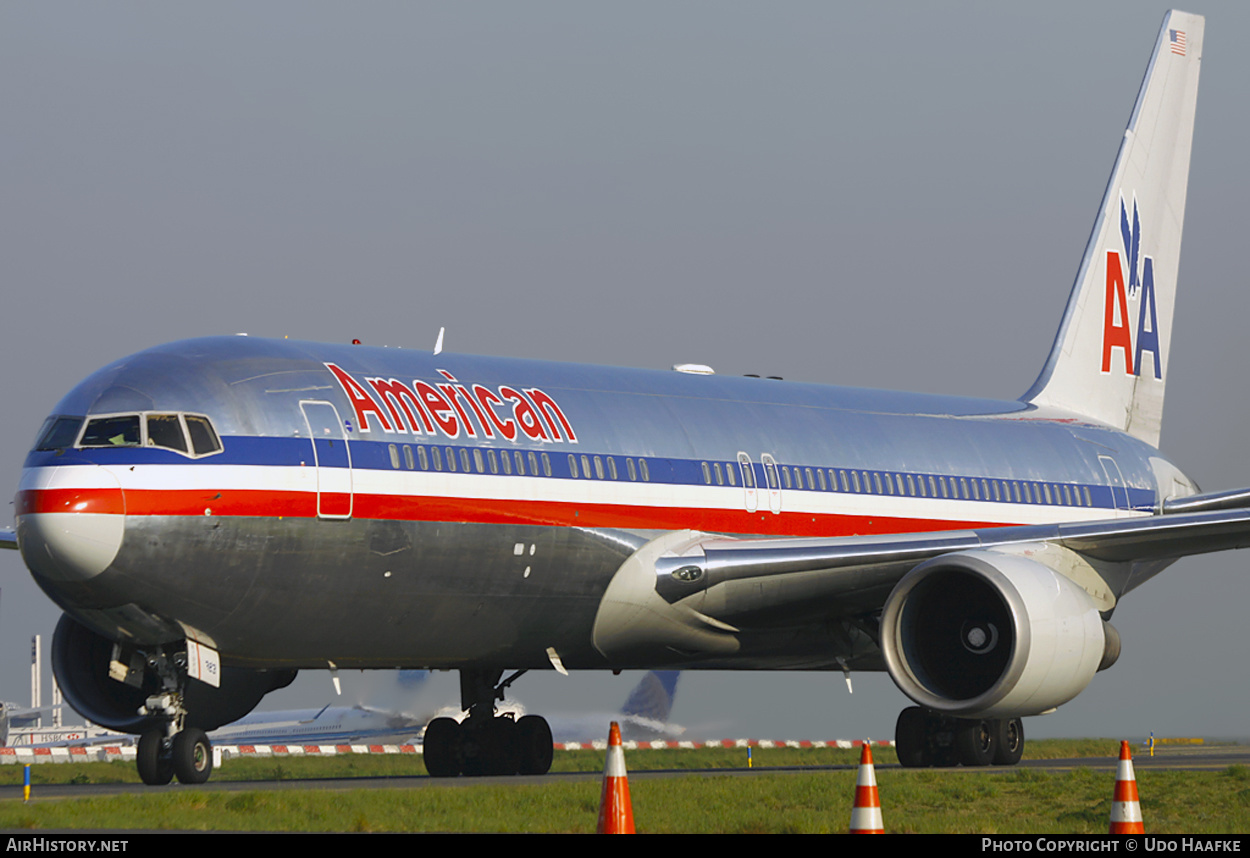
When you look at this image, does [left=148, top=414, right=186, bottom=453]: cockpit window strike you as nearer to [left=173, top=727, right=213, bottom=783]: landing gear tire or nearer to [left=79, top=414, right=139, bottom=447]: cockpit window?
[left=79, top=414, right=139, bottom=447]: cockpit window

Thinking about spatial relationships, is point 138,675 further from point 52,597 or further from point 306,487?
point 306,487

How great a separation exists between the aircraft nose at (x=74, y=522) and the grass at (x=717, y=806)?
2.04m

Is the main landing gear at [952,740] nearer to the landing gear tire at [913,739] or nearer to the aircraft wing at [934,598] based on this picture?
the landing gear tire at [913,739]

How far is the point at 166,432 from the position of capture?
1662cm

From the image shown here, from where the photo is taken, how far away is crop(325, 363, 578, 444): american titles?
59.3 feet

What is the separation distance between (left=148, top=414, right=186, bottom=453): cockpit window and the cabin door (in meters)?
1.25

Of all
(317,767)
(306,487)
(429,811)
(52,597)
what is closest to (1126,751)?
(429,811)

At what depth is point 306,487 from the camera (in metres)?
17.1

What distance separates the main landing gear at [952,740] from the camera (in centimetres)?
2262

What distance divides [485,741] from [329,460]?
6083 millimetres

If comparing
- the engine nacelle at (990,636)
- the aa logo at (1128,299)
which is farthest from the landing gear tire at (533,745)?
the aa logo at (1128,299)

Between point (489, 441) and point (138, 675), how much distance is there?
13.7 ft

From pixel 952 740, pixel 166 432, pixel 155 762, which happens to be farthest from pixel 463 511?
pixel 952 740

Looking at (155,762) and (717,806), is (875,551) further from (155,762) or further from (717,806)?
(155,762)
